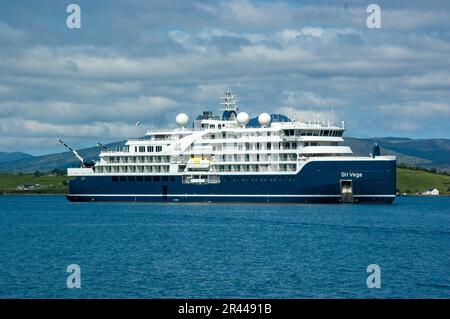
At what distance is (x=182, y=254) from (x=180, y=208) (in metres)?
49.2

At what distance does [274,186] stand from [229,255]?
5352 centimetres

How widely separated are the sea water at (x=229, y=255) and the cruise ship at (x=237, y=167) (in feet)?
29.9

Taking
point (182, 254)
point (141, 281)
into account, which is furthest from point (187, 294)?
point (182, 254)

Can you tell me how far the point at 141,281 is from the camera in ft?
146

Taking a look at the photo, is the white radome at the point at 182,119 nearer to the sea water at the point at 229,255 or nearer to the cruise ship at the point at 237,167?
the cruise ship at the point at 237,167

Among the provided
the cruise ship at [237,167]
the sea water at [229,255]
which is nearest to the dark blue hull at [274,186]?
the cruise ship at [237,167]

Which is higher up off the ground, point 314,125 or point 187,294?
point 314,125

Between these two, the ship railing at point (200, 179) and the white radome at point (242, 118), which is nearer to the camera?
the ship railing at point (200, 179)

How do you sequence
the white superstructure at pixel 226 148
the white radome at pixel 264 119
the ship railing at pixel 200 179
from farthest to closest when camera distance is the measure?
the white radome at pixel 264 119 < the ship railing at pixel 200 179 < the white superstructure at pixel 226 148

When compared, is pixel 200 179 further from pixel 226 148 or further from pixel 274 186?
pixel 274 186

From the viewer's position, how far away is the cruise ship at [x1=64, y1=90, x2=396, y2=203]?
103 metres

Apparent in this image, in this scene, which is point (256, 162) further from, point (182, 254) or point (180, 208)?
point (182, 254)

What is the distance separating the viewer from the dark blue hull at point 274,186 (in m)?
103
